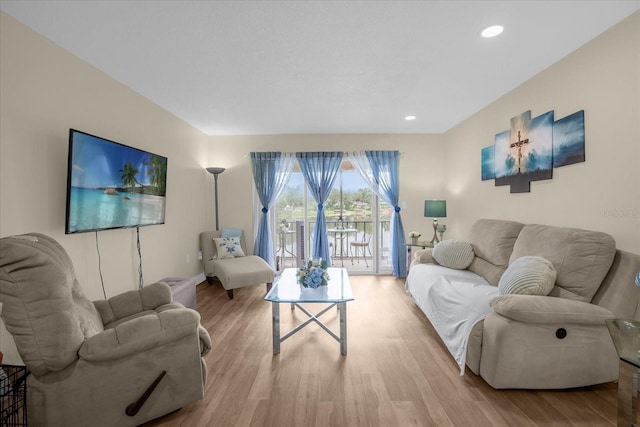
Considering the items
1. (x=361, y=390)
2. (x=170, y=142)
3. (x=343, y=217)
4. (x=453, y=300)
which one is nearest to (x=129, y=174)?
(x=170, y=142)

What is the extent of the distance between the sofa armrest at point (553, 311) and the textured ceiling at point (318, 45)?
6.17 feet

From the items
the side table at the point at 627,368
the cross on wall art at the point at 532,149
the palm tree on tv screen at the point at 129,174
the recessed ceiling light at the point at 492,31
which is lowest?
the side table at the point at 627,368

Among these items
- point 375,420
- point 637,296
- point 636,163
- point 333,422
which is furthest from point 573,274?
point 333,422

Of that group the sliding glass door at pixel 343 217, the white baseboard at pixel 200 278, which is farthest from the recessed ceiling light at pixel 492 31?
the white baseboard at pixel 200 278

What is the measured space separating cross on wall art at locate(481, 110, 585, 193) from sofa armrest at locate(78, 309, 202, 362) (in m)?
3.15

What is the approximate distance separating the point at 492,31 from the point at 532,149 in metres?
1.35

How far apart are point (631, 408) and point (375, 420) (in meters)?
1.26

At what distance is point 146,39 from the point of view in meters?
2.14

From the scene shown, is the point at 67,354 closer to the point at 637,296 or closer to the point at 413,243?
the point at 637,296

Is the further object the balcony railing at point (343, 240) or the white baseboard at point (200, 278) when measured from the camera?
the balcony railing at point (343, 240)

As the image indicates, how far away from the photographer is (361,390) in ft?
6.72

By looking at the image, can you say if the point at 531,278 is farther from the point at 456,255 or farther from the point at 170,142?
the point at 170,142

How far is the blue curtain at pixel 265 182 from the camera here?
502 cm

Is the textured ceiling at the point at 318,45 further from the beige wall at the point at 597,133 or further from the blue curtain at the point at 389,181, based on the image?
the blue curtain at the point at 389,181
